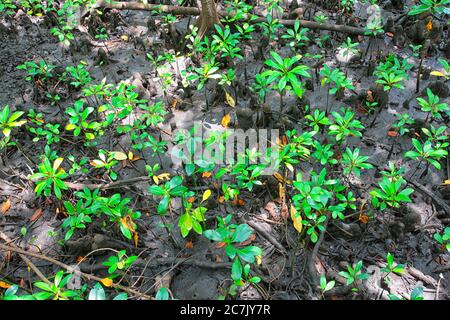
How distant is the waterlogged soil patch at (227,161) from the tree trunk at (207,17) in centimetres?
2

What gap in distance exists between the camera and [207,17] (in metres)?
3.99

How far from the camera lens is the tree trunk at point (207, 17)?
3916 mm

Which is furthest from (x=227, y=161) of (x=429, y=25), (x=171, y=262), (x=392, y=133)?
(x=429, y=25)

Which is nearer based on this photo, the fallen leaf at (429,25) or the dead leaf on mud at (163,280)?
the dead leaf on mud at (163,280)

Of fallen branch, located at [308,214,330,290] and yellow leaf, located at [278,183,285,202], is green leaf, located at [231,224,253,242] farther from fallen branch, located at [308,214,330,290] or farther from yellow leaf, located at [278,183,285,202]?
yellow leaf, located at [278,183,285,202]

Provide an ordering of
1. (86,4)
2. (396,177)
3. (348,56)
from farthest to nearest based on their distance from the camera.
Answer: (86,4), (348,56), (396,177)

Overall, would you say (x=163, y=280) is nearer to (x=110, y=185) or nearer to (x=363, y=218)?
(x=110, y=185)

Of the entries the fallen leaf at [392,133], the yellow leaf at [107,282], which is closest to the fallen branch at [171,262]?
the yellow leaf at [107,282]

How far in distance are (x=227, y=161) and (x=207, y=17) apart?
1901 mm

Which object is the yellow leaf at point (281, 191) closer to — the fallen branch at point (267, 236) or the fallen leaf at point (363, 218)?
the fallen branch at point (267, 236)

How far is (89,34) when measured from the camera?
4484mm
